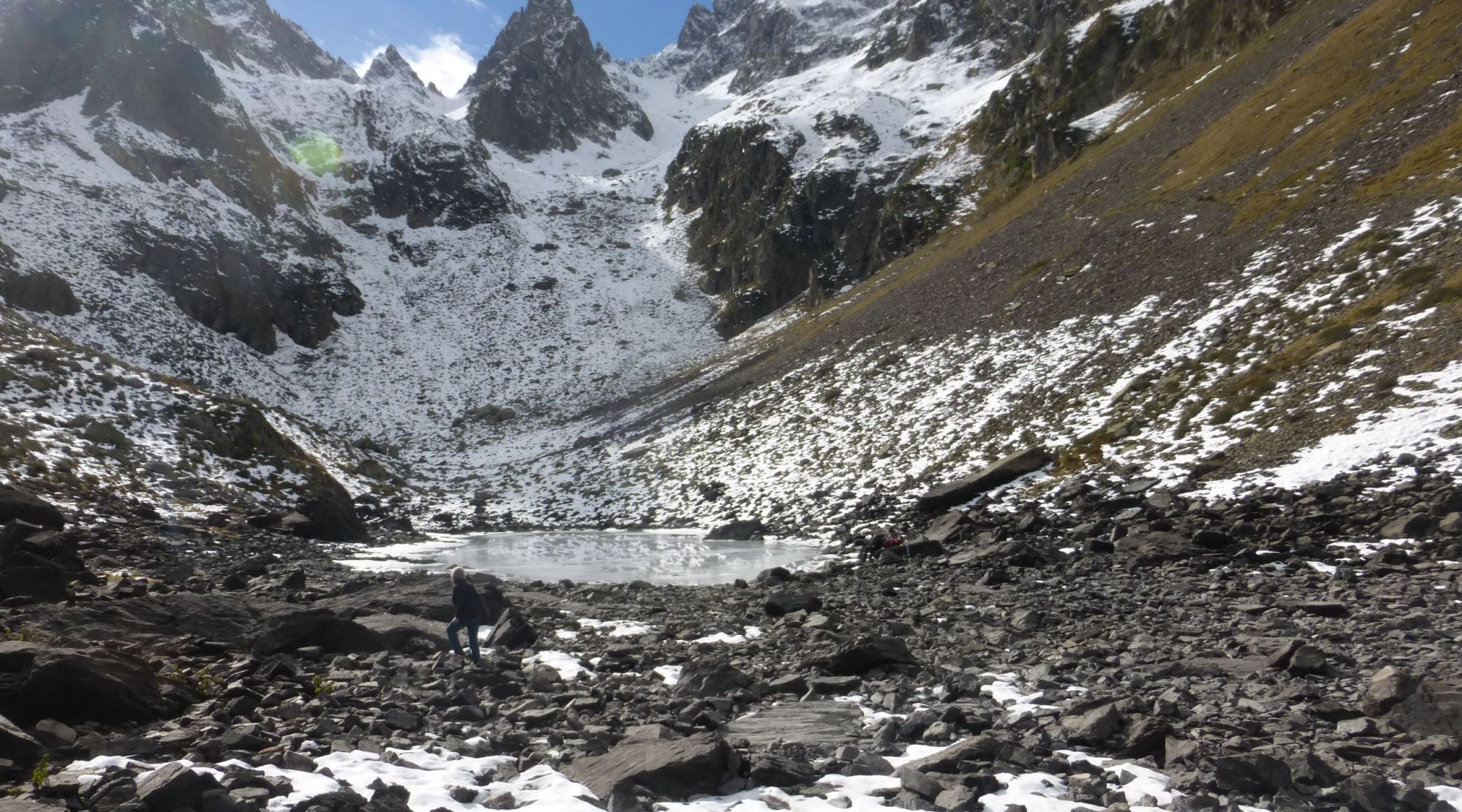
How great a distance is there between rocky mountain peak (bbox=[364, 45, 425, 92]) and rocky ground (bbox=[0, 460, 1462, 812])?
623 feet

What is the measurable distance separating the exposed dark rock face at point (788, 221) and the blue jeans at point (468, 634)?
223 ft

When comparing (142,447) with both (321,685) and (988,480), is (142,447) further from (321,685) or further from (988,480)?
(988,480)

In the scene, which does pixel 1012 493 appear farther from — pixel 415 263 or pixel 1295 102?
pixel 415 263

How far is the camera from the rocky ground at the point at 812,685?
618 centimetres

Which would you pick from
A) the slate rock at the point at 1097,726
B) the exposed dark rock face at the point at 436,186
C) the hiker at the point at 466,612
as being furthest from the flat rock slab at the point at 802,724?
the exposed dark rock face at the point at 436,186

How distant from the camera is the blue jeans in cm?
1138

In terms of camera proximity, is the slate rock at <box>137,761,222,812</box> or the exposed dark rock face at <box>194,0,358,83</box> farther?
the exposed dark rock face at <box>194,0,358,83</box>

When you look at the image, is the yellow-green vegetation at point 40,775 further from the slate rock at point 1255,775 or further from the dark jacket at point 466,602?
the slate rock at point 1255,775

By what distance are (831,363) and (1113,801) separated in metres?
40.0

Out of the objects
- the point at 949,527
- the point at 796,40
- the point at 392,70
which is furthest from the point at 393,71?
the point at 949,527

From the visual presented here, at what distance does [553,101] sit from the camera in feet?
525

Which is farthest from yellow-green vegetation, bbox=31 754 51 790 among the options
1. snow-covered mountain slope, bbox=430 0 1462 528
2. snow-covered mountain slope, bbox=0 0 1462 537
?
snow-covered mountain slope, bbox=0 0 1462 537

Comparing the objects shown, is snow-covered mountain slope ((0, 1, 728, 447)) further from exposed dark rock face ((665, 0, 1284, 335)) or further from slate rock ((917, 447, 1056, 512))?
slate rock ((917, 447, 1056, 512))

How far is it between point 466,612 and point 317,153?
112097 millimetres
